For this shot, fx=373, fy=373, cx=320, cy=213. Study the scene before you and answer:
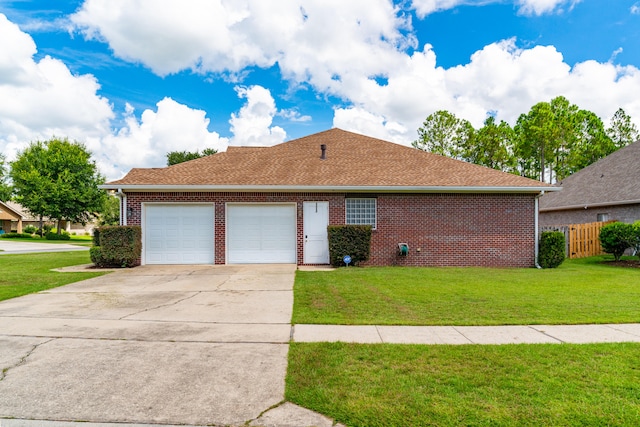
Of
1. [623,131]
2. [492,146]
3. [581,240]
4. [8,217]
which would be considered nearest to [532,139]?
[492,146]

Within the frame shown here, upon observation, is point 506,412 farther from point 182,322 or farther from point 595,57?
point 595,57

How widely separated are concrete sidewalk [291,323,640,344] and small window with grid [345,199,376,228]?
25.2ft

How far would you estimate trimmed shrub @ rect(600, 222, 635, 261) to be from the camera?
1393 cm

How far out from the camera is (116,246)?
11.7 meters

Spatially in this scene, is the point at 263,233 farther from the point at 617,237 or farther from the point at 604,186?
the point at 604,186

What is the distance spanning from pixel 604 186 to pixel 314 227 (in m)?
17.2

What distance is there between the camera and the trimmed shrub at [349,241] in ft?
38.9

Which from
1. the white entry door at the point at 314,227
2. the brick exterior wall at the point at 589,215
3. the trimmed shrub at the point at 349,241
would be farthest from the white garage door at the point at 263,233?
the brick exterior wall at the point at 589,215

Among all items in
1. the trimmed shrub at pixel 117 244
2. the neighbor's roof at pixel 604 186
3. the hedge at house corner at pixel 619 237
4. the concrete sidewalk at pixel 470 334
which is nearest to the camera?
the concrete sidewalk at pixel 470 334

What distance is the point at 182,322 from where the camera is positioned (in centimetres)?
550

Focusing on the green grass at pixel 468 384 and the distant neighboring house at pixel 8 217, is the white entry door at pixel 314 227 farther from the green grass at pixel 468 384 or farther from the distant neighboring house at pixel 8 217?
the distant neighboring house at pixel 8 217

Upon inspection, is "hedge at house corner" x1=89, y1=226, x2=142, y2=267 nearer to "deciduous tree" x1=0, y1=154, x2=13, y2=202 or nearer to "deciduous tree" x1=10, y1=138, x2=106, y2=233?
"deciduous tree" x1=10, y1=138, x2=106, y2=233

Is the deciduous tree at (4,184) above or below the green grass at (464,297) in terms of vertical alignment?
above

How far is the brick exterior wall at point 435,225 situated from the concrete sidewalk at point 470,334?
7.32 m
